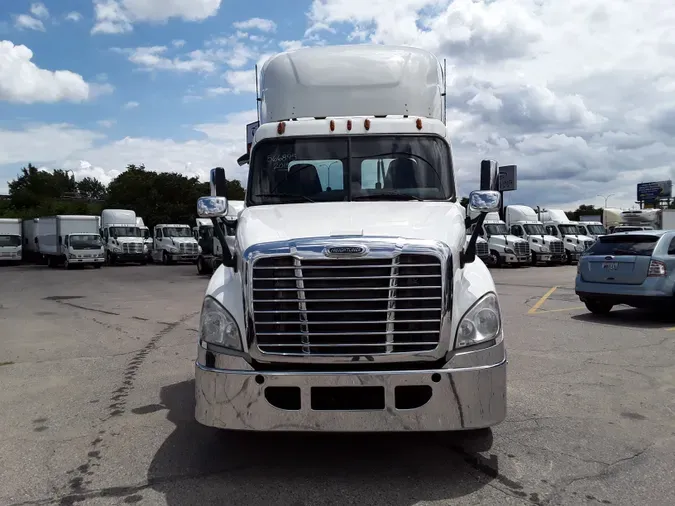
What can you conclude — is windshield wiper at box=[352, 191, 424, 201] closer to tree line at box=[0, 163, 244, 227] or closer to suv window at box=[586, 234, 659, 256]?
suv window at box=[586, 234, 659, 256]

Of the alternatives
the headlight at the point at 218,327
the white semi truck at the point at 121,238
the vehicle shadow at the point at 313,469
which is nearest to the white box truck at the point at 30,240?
the white semi truck at the point at 121,238

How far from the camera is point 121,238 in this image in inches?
1537

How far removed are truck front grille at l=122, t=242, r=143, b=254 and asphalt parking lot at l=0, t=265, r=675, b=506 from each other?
98.9ft

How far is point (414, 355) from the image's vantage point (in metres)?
4.21

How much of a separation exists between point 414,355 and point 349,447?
1.13m

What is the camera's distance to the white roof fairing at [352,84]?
7008 mm

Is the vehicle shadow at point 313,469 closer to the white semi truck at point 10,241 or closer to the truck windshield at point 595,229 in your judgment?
the truck windshield at point 595,229

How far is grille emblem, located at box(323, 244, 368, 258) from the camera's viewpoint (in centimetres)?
417

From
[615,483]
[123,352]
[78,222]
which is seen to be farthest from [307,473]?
[78,222]

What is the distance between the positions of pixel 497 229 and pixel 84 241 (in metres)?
22.1

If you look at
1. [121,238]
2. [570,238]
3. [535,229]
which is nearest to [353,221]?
[535,229]

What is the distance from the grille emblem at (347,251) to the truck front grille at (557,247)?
99.9 ft

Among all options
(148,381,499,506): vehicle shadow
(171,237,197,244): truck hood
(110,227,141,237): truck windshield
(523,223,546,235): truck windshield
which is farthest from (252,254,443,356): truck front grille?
(110,227,141,237): truck windshield

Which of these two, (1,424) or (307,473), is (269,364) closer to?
(307,473)
